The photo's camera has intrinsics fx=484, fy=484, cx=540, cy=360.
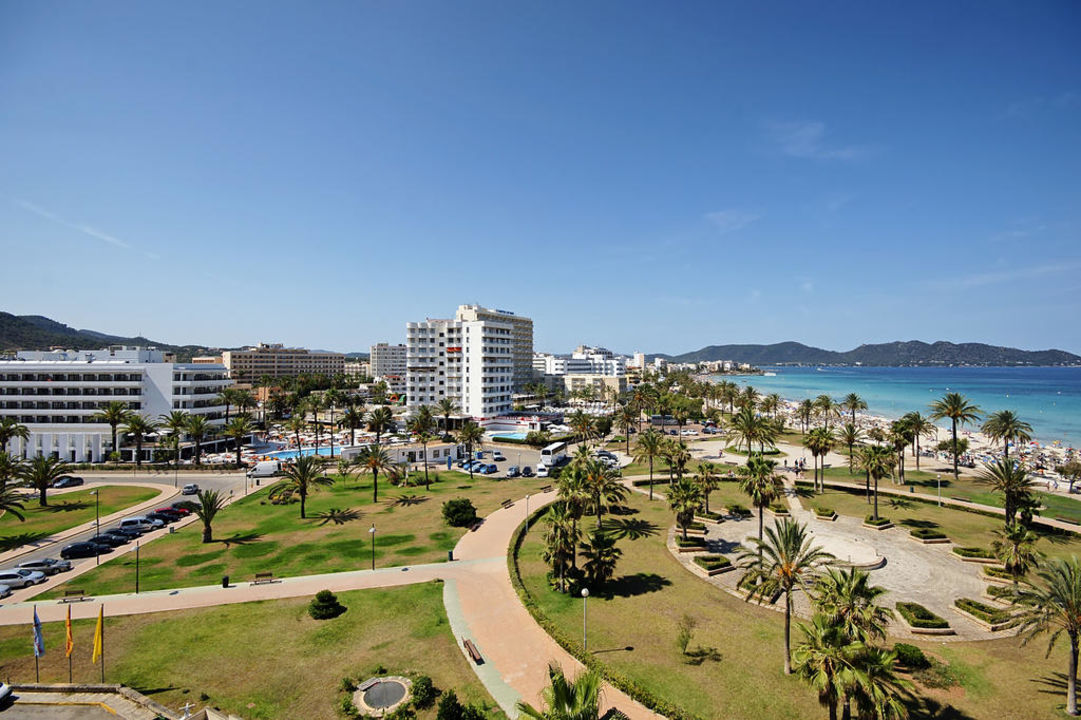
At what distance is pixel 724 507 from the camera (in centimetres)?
5694

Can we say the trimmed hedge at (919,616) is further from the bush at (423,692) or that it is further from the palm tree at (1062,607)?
the bush at (423,692)

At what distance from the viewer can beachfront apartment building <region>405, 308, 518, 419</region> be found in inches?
4953

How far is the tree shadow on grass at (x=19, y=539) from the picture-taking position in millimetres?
44156

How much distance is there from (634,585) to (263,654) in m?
24.6

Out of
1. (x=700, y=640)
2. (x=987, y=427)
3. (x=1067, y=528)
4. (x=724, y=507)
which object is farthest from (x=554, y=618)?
(x=987, y=427)

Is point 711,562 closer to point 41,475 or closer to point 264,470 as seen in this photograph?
point 264,470

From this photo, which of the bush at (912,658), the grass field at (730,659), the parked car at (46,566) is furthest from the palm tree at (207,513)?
the bush at (912,658)

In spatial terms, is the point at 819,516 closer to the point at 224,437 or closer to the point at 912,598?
the point at 912,598

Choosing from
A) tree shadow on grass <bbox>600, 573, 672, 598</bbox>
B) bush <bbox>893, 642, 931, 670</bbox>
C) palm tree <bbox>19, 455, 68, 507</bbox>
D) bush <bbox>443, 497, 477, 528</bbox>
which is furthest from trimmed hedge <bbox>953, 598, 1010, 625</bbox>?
palm tree <bbox>19, 455, 68, 507</bbox>

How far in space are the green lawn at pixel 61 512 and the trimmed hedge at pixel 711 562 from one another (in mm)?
61716

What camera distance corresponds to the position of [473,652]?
1043 inches

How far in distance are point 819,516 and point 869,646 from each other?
1486 inches

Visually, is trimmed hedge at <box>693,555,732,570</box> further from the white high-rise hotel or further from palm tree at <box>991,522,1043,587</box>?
the white high-rise hotel

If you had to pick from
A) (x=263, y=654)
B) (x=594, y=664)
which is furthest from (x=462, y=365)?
(x=594, y=664)
